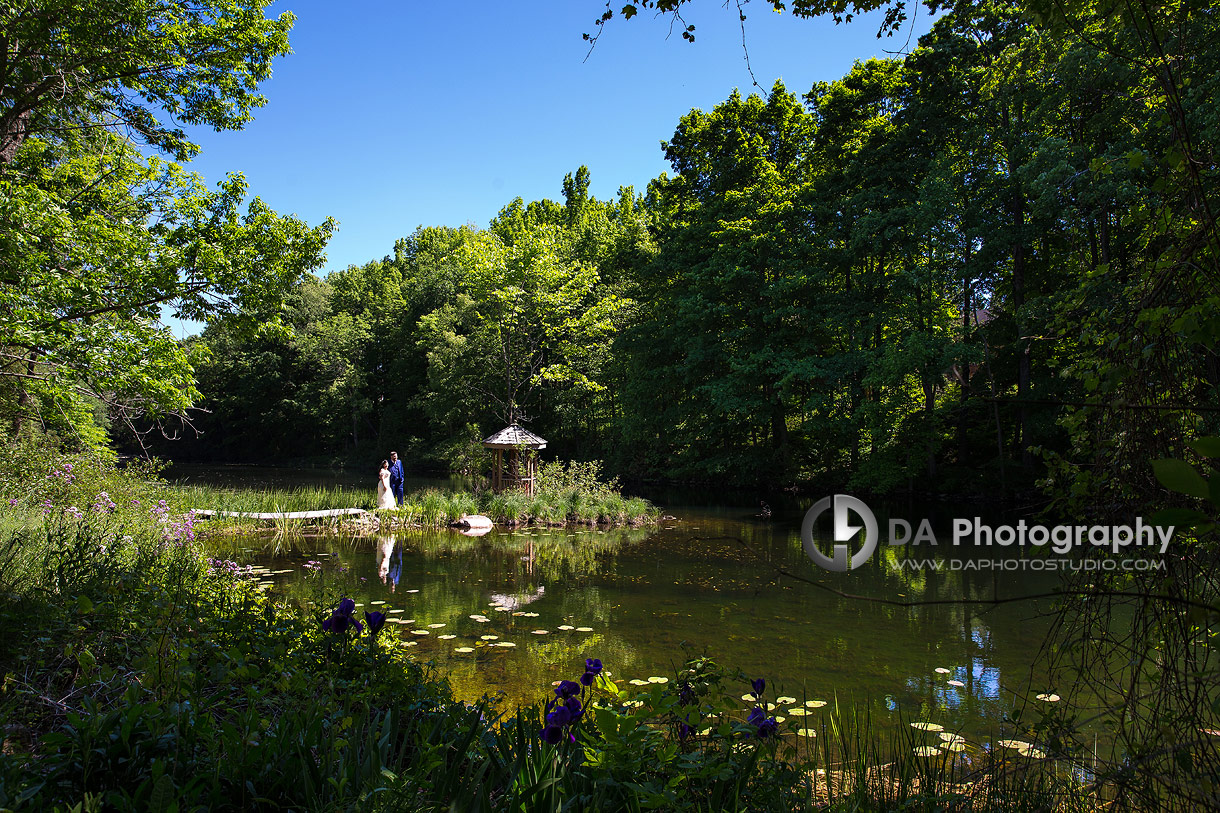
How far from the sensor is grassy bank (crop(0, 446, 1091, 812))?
6.11 ft

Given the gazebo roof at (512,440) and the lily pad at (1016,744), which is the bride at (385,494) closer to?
the gazebo roof at (512,440)

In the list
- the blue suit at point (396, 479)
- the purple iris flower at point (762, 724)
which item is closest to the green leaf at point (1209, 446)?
the purple iris flower at point (762, 724)

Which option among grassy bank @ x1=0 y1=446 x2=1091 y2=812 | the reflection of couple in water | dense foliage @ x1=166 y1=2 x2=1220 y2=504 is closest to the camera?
grassy bank @ x1=0 y1=446 x2=1091 y2=812

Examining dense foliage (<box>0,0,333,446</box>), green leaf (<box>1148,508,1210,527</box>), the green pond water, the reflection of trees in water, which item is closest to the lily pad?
the green pond water

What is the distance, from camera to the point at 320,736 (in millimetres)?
2215

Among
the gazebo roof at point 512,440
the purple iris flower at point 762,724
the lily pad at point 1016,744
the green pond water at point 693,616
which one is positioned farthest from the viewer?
the gazebo roof at point 512,440

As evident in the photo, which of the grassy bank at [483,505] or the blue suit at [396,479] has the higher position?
the blue suit at [396,479]

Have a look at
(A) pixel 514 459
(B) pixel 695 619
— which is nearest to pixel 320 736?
(B) pixel 695 619

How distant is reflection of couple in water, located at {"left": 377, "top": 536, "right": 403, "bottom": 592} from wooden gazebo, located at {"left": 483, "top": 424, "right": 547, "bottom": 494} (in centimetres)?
481

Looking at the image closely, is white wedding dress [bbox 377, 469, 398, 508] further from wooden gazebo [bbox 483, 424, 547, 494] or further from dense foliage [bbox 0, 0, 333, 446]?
dense foliage [bbox 0, 0, 333, 446]

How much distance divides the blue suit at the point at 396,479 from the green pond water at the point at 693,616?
327 centimetres

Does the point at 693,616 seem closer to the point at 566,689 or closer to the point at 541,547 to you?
the point at 566,689

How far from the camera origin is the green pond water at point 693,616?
5328 millimetres

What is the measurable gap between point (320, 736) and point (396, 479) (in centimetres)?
1468
